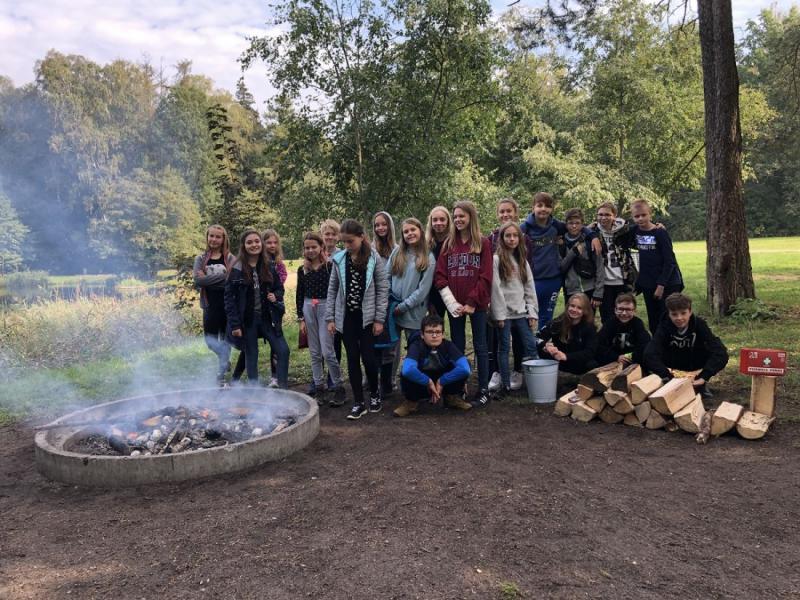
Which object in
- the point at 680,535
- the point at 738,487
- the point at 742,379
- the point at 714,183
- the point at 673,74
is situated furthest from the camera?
the point at 673,74

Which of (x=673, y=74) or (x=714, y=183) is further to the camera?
(x=673, y=74)

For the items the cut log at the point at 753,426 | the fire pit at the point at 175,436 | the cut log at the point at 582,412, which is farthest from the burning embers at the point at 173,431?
the cut log at the point at 753,426

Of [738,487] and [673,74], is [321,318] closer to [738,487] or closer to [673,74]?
[738,487]

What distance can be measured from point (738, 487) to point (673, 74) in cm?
1954

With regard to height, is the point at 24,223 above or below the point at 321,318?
above

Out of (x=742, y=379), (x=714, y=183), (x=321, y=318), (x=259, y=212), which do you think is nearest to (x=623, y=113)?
(x=714, y=183)

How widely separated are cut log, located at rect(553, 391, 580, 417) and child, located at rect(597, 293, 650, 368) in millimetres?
651

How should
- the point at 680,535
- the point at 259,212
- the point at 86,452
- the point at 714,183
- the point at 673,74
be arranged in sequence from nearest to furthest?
the point at 680,535, the point at 86,452, the point at 714,183, the point at 259,212, the point at 673,74

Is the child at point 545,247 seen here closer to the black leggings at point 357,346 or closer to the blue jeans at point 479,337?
the blue jeans at point 479,337

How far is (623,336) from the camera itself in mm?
5688

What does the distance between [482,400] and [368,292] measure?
1450 mm

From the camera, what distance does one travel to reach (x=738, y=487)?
11.7 ft

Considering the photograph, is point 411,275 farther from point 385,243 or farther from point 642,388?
point 642,388

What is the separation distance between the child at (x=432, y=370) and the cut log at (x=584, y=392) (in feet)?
3.13
